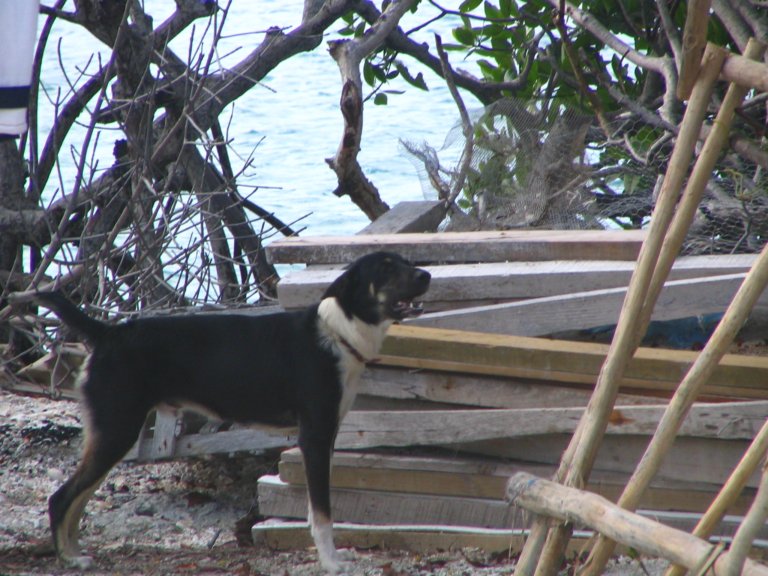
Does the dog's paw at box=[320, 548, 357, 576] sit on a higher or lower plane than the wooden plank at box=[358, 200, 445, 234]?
lower

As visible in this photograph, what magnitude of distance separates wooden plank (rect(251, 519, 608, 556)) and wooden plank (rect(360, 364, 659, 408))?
0.55m

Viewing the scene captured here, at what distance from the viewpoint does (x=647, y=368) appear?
4238 millimetres

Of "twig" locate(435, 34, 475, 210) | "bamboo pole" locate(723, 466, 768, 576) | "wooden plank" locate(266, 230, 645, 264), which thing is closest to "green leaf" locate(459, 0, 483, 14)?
"twig" locate(435, 34, 475, 210)

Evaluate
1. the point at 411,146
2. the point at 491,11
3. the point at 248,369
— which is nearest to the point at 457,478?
the point at 248,369

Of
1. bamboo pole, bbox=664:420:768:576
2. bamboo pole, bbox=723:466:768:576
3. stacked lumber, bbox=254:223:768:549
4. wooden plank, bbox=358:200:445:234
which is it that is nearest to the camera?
bamboo pole, bbox=723:466:768:576

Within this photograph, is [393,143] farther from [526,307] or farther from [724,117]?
[724,117]

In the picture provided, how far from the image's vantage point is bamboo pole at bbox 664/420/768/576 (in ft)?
8.24

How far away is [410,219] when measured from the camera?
570cm

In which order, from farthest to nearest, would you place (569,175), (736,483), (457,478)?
(569,175) → (457,478) → (736,483)

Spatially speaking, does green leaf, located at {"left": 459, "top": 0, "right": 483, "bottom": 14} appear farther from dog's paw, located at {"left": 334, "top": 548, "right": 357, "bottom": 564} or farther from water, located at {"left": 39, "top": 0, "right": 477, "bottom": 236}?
dog's paw, located at {"left": 334, "top": 548, "right": 357, "bottom": 564}

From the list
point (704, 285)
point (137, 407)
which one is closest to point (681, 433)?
point (704, 285)

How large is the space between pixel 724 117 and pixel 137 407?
2800mm

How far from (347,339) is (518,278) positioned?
83 cm

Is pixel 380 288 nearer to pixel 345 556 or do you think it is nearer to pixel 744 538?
pixel 345 556
